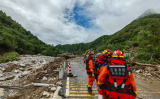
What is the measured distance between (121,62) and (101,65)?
3.41 feet

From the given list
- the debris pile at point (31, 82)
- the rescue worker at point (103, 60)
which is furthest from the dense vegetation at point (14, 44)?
the rescue worker at point (103, 60)

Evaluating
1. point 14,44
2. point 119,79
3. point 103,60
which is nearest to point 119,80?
point 119,79

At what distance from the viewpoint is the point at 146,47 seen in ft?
35.5

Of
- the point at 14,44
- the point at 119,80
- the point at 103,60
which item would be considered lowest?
the point at 119,80

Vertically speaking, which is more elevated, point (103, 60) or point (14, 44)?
point (14, 44)

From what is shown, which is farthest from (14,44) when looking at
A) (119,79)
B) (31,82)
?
(119,79)

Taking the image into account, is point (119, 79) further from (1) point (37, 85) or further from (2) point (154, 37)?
(2) point (154, 37)

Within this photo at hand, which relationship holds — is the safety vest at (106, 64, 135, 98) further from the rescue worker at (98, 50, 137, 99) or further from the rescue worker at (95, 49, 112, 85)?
the rescue worker at (95, 49, 112, 85)

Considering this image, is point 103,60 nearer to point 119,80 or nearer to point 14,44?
point 119,80

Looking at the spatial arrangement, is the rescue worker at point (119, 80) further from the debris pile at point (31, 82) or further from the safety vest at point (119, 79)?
the debris pile at point (31, 82)

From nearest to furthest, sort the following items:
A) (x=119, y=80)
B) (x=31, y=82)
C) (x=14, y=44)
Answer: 1. (x=119, y=80)
2. (x=31, y=82)
3. (x=14, y=44)

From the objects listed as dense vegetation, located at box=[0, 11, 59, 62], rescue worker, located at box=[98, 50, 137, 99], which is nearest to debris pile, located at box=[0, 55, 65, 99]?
rescue worker, located at box=[98, 50, 137, 99]

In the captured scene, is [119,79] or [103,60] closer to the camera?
[119,79]

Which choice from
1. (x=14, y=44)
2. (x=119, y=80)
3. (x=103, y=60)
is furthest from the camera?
(x=14, y=44)
